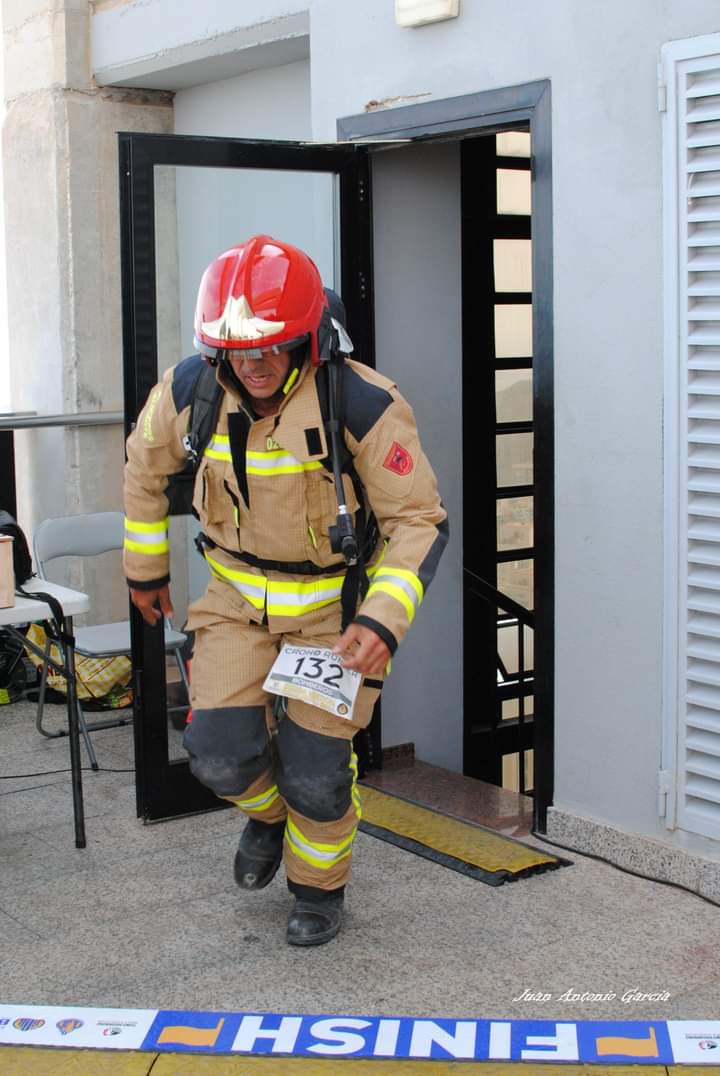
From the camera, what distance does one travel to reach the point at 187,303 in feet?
19.0

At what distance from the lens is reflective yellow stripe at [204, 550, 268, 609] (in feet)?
14.0

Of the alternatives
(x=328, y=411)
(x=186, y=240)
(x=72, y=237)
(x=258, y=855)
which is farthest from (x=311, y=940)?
(x=72, y=237)

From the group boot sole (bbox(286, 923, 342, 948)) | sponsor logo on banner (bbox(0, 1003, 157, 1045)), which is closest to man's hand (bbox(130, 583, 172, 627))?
boot sole (bbox(286, 923, 342, 948))

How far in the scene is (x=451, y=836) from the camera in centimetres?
522

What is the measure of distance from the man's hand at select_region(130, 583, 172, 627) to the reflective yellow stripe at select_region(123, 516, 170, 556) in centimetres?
15

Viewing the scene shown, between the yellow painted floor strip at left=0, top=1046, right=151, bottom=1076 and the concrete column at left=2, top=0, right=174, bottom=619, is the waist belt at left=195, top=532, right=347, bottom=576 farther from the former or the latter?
the concrete column at left=2, top=0, right=174, bottom=619

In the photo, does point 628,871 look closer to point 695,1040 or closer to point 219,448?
point 695,1040

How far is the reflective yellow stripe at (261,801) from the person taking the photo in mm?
4441

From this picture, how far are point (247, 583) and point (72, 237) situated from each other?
3.94 m

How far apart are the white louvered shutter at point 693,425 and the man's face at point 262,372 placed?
1305mm

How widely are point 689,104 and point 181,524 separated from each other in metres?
2.72

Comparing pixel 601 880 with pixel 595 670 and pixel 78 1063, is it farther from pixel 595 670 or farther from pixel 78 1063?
pixel 78 1063

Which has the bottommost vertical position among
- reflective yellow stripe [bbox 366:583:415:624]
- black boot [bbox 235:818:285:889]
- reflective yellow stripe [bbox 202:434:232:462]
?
black boot [bbox 235:818:285:889]

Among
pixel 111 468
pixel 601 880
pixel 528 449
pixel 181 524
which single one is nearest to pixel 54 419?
pixel 111 468
